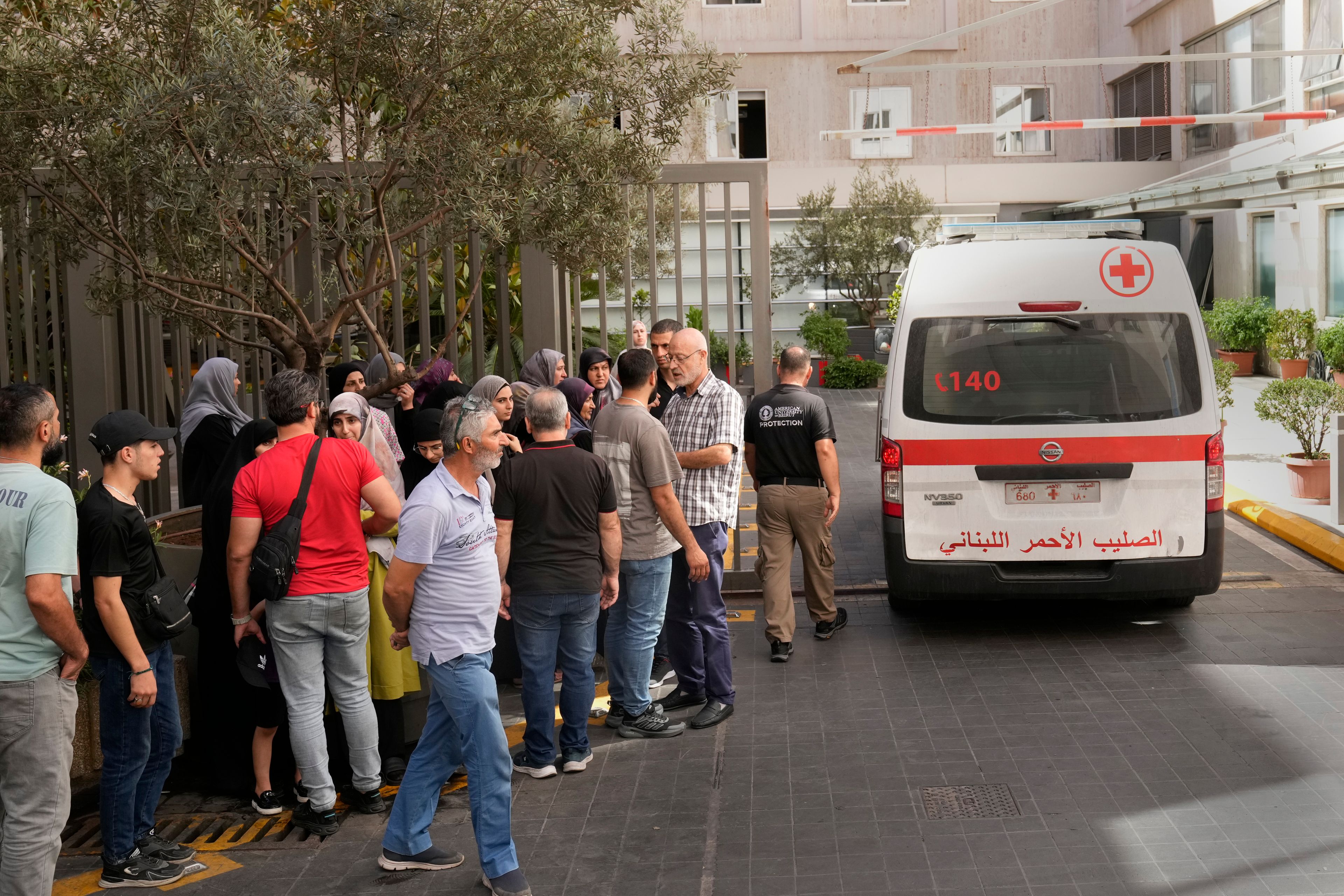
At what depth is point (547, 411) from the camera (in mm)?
5730

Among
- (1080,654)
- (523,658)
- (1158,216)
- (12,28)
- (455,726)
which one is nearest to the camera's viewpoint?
(455,726)

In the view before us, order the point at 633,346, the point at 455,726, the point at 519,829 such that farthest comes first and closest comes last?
1. the point at 633,346
2. the point at 519,829
3. the point at 455,726

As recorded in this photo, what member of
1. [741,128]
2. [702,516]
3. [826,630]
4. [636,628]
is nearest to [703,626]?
[636,628]

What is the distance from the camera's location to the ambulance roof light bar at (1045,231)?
347 inches

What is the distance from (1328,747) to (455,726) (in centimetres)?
386

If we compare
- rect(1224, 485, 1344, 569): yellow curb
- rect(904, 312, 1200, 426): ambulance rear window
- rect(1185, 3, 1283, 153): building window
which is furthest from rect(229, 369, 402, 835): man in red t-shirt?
rect(1185, 3, 1283, 153): building window

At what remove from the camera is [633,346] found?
9.89m

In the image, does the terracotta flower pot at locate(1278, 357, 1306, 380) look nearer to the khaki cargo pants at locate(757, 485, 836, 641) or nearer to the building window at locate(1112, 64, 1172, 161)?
the building window at locate(1112, 64, 1172, 161)

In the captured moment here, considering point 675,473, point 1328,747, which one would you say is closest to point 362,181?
point 675,473

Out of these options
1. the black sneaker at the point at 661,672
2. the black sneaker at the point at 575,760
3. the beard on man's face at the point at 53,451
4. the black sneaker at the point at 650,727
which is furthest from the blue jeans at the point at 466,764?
the black sneaker at the point at 661,672

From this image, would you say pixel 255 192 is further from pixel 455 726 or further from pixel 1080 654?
pixel 1080 654

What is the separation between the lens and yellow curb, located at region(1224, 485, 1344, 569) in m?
9.77

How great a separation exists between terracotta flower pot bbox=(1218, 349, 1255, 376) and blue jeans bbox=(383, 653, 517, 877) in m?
22.2

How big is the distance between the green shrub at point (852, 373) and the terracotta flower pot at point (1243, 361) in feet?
20.1
